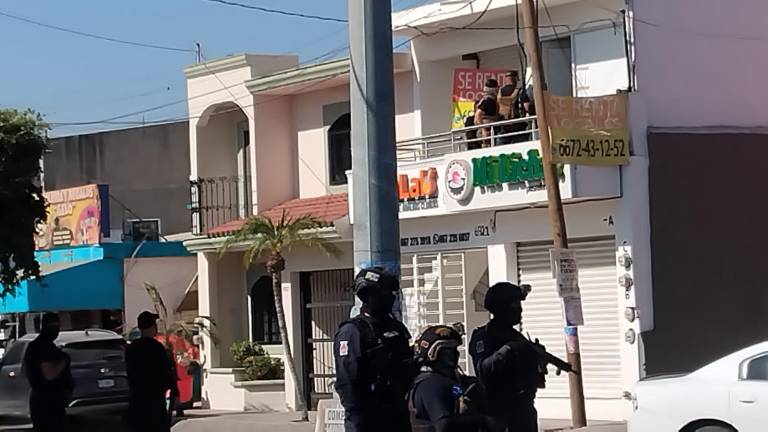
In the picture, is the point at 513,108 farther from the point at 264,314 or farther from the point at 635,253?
the point at 264,314

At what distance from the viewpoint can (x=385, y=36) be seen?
34.7 feet

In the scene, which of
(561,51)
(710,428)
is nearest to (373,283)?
(710,428)

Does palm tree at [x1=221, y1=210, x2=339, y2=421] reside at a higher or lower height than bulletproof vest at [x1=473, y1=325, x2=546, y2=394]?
higher

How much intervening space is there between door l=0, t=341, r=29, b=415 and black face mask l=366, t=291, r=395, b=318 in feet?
40.8

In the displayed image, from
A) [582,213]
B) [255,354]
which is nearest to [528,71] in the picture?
[582,213]

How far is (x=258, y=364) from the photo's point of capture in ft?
84.4

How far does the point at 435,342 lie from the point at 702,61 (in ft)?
48.1

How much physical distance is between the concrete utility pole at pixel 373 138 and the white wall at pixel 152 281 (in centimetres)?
1957

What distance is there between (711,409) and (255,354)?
1523 cm

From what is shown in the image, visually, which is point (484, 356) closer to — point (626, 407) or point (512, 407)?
point (512, 407)

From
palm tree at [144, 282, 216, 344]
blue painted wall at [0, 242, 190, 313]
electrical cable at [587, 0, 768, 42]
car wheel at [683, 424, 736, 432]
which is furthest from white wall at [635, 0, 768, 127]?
blue painted wall at [0, 242, 190, 313]

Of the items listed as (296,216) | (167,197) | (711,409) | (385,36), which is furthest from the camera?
(167,197)

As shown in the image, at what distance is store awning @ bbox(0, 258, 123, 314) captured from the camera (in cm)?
2853

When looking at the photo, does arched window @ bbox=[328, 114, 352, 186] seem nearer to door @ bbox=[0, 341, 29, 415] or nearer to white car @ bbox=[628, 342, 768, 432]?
door @ bbox=[0, 341, 29, 415]
